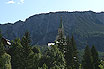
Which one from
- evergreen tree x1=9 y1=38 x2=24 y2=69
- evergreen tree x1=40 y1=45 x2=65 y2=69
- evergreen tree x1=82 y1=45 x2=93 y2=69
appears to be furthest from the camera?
evergreen tree x1=82 y1=45 x2=93 y2=69

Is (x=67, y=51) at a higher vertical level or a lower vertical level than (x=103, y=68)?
lower

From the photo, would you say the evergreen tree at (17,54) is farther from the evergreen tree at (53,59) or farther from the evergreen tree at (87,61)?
the evergreen tree at (87,61)

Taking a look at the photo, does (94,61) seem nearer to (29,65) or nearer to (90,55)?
(90,55)

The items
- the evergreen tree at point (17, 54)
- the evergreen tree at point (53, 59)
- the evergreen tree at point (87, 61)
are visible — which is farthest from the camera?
the evergreen tree at point (87, 61)

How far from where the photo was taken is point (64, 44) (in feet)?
191

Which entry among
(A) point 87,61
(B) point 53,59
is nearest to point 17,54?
(B) point 53,59

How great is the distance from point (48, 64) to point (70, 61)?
17760 millimetres

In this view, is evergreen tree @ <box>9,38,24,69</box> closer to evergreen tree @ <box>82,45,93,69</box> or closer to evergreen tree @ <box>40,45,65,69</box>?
evergreen tree @ <box>40,45,65,69</box>

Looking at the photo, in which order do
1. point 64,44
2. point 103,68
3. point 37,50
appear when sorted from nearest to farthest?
point 103,68
point 64,44
point 37,50

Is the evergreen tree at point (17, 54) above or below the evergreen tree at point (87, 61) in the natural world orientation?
above

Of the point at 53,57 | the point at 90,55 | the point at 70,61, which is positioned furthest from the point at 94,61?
the point at 53,57

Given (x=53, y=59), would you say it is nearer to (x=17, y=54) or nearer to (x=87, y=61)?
(x=17, y=54)

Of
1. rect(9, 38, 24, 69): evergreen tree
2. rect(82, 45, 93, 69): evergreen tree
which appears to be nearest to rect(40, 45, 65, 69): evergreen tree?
rect(9, 38, 24, 69): evergreen tree

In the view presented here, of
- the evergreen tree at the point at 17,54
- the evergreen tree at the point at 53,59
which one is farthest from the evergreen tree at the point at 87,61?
the evergreen tree at the point at 17,54
